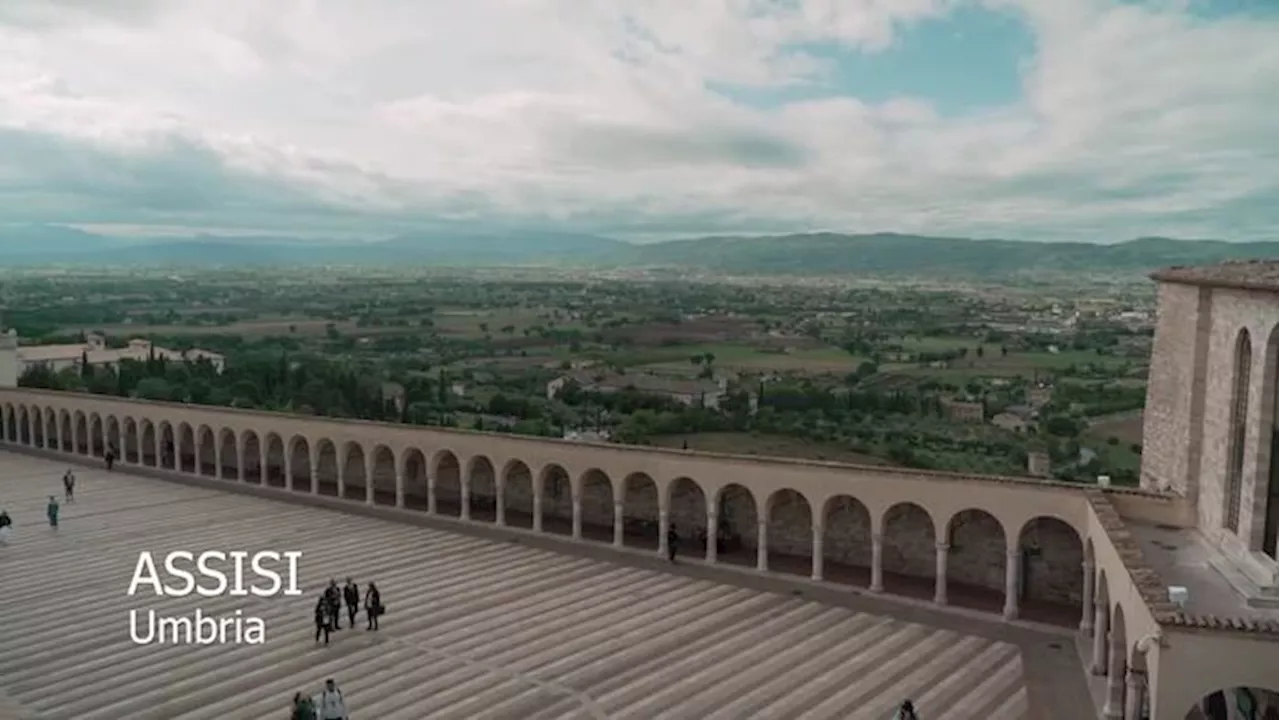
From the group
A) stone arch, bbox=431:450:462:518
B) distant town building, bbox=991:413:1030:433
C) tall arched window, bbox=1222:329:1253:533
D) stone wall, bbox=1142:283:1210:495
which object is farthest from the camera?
distant town building, bbox=991:413:1030:433

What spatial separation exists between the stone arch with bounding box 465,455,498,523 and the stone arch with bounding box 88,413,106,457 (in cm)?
1601

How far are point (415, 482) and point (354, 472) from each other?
2.60m

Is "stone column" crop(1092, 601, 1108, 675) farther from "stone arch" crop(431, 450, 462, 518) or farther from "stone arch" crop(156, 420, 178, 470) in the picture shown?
"stone arch" crop(156, 420, 178, 470)

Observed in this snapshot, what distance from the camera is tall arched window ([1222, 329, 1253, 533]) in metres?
15.3

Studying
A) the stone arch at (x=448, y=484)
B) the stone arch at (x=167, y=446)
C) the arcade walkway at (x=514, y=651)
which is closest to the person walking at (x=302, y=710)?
the arcade walkway at (x=514, y=651)

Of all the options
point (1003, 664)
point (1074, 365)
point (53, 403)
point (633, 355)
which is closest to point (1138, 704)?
point (1003, 664)

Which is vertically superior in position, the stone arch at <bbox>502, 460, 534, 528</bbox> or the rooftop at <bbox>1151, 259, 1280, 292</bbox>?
the rooftop at <bbox>1151, 259, 1280, 292</bbox>

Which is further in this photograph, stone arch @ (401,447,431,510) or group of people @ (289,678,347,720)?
stone arch @ (401,447,431,510)

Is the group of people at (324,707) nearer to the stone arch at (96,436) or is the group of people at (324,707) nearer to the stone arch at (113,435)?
the stone arch at (113,435)

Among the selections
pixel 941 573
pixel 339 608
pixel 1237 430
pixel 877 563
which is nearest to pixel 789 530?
pixel 877 563

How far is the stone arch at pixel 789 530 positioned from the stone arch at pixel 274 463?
1549 centimetres

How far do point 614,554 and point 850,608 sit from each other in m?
6.01

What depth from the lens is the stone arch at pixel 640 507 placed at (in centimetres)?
2575

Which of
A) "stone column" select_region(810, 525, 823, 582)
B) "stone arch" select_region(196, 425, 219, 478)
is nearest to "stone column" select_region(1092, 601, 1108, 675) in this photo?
"stone column" select_region(810, 525, 823, 582)
